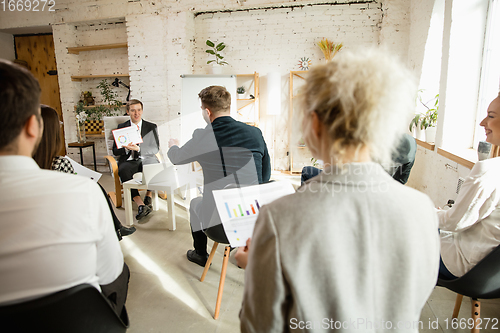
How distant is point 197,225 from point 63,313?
1378mm

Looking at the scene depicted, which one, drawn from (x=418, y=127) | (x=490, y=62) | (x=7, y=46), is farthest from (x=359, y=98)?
(x=7, y=46)

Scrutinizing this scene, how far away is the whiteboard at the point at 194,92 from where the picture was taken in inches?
176

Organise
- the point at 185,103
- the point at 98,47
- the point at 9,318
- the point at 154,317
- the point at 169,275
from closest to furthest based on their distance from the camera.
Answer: the point at 9,318
the point at 154,317
the point at 169,275
the point at 185,103
the point at 98,47

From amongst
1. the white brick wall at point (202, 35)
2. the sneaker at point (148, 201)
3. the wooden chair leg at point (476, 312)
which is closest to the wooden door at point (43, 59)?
the white brick wall at point (202, 35)

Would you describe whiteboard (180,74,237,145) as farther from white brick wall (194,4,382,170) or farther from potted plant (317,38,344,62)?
potted plant (317,38,344,62)

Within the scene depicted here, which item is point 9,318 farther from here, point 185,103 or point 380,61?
point 185,103

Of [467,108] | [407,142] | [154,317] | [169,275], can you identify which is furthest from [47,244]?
[467,108]

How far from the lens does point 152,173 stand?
124 inches

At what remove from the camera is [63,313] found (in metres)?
0.85

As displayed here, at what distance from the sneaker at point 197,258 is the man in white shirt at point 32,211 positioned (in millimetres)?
1546

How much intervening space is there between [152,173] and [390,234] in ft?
9.45

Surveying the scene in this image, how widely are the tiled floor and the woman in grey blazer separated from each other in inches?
48.4

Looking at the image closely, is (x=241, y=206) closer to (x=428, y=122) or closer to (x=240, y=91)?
(x=428, y=122)

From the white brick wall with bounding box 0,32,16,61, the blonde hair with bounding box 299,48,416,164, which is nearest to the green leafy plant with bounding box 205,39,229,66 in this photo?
the white brick wall with bounding box 0,32,16,61
